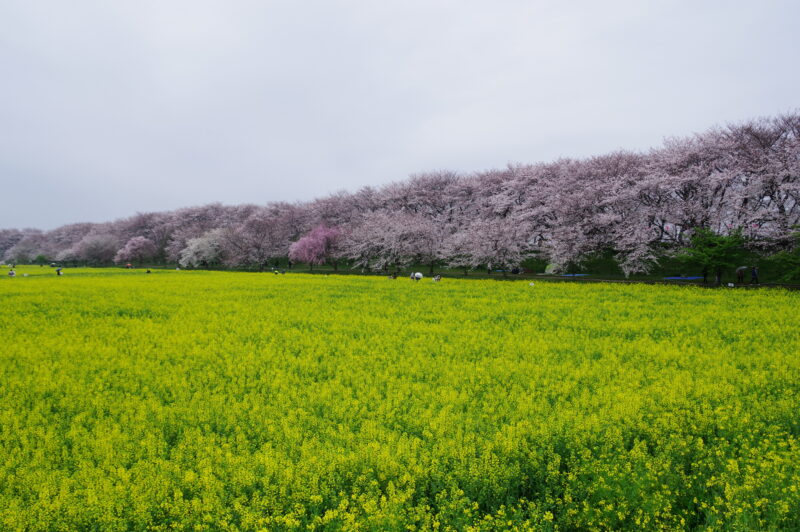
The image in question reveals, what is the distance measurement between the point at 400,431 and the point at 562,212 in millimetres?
48708

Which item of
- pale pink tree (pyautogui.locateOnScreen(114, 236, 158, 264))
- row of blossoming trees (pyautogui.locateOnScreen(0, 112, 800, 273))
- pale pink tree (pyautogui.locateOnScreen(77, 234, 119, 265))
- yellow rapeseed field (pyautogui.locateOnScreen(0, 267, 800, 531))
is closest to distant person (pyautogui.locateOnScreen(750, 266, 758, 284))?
row of blossoming trees (pyautogui.locateOnScreen(0, 112, 800, 273))

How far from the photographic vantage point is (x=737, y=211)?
127 feet

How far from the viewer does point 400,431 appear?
6527 mm

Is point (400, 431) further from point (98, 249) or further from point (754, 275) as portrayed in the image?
point (98, 249)

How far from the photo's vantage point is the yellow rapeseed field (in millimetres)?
4605

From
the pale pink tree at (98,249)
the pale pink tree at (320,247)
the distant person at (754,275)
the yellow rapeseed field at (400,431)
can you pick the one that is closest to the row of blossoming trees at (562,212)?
the pale pink tree at (320,247)

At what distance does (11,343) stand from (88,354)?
379 centimetres

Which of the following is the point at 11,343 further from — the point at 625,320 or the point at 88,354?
the point at 625,320

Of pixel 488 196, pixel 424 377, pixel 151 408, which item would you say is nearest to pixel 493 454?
pixel 424 377

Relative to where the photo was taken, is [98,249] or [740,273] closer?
[740,273]

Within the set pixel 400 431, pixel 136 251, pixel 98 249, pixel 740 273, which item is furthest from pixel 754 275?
pixel 98 249

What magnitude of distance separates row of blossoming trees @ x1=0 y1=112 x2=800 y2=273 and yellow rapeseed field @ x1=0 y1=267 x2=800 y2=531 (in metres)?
32.3

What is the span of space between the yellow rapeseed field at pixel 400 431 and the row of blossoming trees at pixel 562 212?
32.3 m

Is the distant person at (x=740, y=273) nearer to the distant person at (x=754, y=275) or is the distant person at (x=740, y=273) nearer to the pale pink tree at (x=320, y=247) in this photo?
the distant person at (x=754, y=275)
